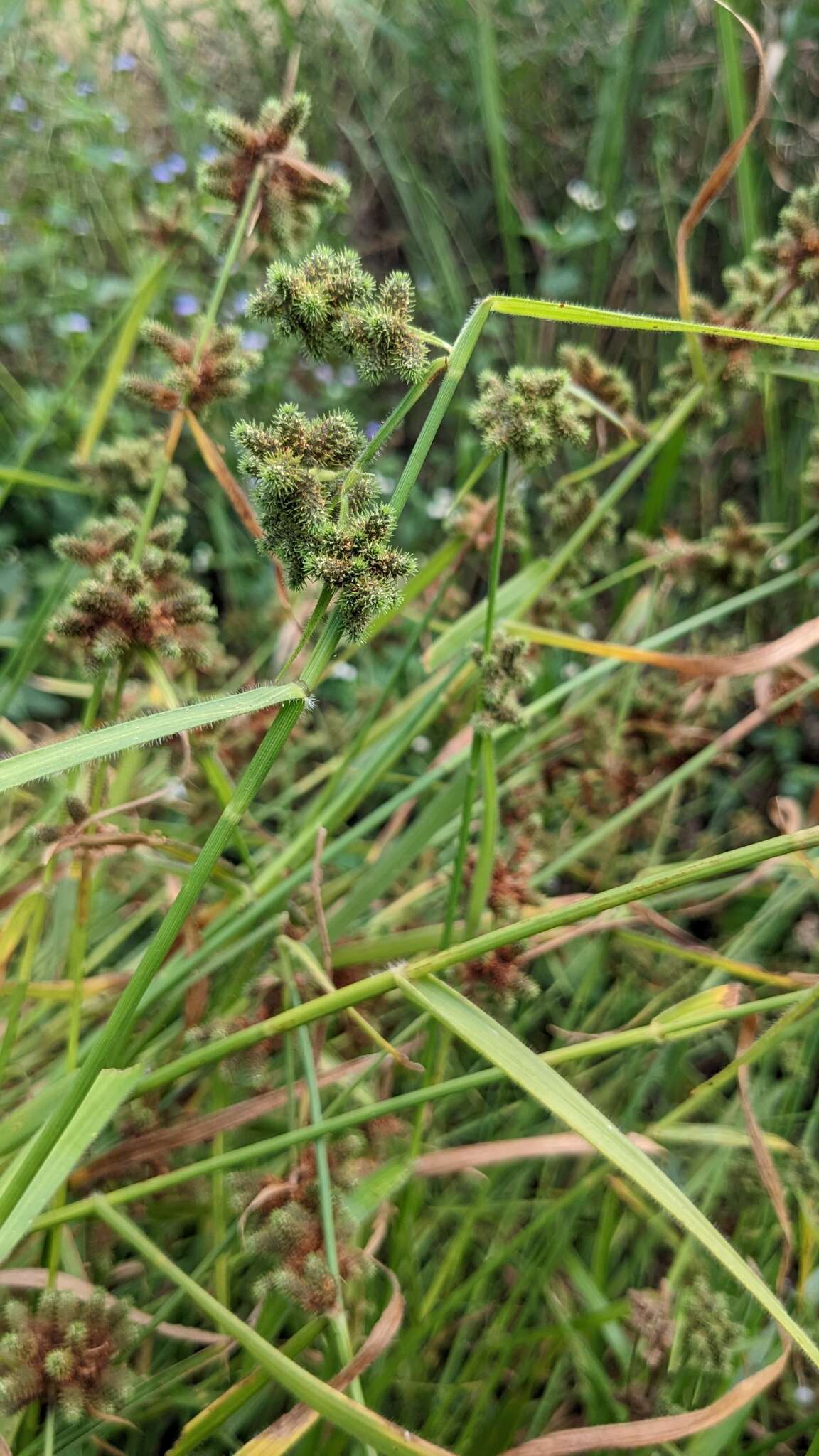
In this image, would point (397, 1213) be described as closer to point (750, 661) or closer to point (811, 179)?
point (750, 661)

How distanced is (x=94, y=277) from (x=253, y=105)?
2.05 ft

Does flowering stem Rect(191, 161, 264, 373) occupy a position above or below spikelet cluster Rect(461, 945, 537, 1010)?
above

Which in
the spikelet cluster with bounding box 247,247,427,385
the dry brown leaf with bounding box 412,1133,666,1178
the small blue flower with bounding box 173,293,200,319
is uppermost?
the small blue flower with bounding box 173,293,200,319

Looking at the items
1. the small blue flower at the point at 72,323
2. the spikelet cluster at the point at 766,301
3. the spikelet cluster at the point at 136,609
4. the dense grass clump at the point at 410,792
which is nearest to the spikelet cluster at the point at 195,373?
the dense grass clump at the point at 410,792

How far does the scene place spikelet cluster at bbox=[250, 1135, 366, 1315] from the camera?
0.80 meters

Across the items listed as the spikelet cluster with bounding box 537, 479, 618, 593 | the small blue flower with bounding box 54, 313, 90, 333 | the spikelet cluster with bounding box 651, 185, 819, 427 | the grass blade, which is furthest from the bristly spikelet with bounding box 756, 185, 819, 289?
the small blue flower with bounding box 54, 313, 90, 333

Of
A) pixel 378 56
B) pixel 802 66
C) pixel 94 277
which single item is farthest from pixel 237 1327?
pixel 378 56

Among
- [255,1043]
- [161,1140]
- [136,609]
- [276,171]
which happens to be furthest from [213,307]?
[161,1140]

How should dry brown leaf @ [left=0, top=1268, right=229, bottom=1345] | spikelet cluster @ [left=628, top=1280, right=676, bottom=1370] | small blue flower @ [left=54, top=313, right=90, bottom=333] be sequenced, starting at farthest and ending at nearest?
1. small blue flower @ [left=54, top=313, right=90, bottom=333]
2. spikelet cluster @ [left=628, top=1280, right=676, bottom=1370]
3. dry brown leaf @ [left=0, top=1268, right=229, bottom=1345]

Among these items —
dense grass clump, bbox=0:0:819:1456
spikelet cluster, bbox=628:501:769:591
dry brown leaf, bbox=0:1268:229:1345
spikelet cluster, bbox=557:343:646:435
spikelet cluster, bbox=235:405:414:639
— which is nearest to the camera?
spikelet cluster, bbox=235:405:414:639

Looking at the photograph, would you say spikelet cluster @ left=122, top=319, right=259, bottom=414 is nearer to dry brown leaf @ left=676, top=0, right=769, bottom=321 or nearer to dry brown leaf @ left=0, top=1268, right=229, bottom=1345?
dry brown leaf @ left=676, top=0, right=769, bottom=321

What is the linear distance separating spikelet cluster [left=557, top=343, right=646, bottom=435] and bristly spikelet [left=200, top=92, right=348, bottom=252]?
0.32 metres

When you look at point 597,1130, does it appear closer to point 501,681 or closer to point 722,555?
point 501,681

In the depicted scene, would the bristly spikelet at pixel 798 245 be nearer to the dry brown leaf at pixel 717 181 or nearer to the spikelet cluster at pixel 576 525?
the dry brown leaf at pixel 717 181
